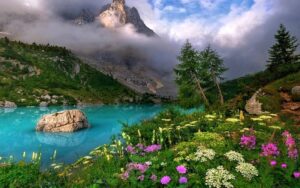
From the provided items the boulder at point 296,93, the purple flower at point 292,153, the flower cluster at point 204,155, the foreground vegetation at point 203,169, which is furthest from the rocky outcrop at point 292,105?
the flower cluster at point 204,155

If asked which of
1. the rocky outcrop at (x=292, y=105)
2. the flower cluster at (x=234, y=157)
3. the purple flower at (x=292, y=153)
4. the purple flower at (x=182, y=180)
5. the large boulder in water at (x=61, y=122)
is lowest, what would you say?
the large boulder in water at (x=61, y=122)

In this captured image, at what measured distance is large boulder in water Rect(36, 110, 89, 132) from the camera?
6012 cm

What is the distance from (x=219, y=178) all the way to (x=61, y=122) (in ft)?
188

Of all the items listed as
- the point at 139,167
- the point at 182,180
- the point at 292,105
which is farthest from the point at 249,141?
the point at 292,105

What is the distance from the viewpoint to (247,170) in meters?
7.72

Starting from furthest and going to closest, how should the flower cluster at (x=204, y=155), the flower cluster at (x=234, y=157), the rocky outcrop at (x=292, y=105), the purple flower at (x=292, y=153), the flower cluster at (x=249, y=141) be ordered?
the rocky outcrop at (x=292, y=105) < the flower cluster at (x=249, y=141) < the flower cluster at (x=204, y=155) < the flower cluster at (x=234, y=157) < the purple flower at (x=292, y=153)

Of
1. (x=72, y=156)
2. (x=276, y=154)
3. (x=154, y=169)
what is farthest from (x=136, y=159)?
(x=72, y=156)

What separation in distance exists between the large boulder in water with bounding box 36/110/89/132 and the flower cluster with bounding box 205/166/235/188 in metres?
55.1

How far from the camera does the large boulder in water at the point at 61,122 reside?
197 ft

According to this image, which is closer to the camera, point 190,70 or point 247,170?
point 247,170

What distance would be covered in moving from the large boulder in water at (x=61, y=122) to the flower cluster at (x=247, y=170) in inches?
2168

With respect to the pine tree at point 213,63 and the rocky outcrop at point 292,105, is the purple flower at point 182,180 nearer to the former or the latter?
the rocky outcrop at point 292,105

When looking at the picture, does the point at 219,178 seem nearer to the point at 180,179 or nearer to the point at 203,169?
the point at 203,169

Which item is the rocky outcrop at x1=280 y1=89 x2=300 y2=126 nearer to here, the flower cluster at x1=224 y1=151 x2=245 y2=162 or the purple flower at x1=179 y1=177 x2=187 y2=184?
the flower cluster at x1=224 y1=151 x2=245 y2=162
